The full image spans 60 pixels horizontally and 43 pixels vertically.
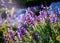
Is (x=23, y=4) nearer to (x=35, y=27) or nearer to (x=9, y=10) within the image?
(x=9, y=10)

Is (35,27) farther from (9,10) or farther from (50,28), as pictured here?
(9,10)

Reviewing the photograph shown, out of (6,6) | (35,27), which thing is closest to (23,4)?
(6,6)

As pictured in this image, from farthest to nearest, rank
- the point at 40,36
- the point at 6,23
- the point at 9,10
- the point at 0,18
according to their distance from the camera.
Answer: the point at 9,10 → the point at 0,18 → the point at 6,23 → the point at 40,36

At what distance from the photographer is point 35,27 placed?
10.6 ft

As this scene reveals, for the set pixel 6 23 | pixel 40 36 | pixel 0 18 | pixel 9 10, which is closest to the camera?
pixel 40 36

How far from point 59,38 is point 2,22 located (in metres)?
1.61

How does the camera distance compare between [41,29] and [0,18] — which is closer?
[41,29]

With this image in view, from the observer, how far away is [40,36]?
120 inches

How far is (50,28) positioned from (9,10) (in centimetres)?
212

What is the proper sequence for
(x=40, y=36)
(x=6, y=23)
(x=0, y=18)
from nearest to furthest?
(x=40, y=36), (x=6, y=23), (x=0, y=18)

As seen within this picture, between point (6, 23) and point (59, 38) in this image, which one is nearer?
point (59, 38)

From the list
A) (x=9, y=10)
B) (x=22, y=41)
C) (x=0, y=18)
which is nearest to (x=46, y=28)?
(x=22, y=41)

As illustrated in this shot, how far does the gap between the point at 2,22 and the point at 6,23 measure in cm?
12

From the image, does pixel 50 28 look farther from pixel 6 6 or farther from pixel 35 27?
pixel 6 6
